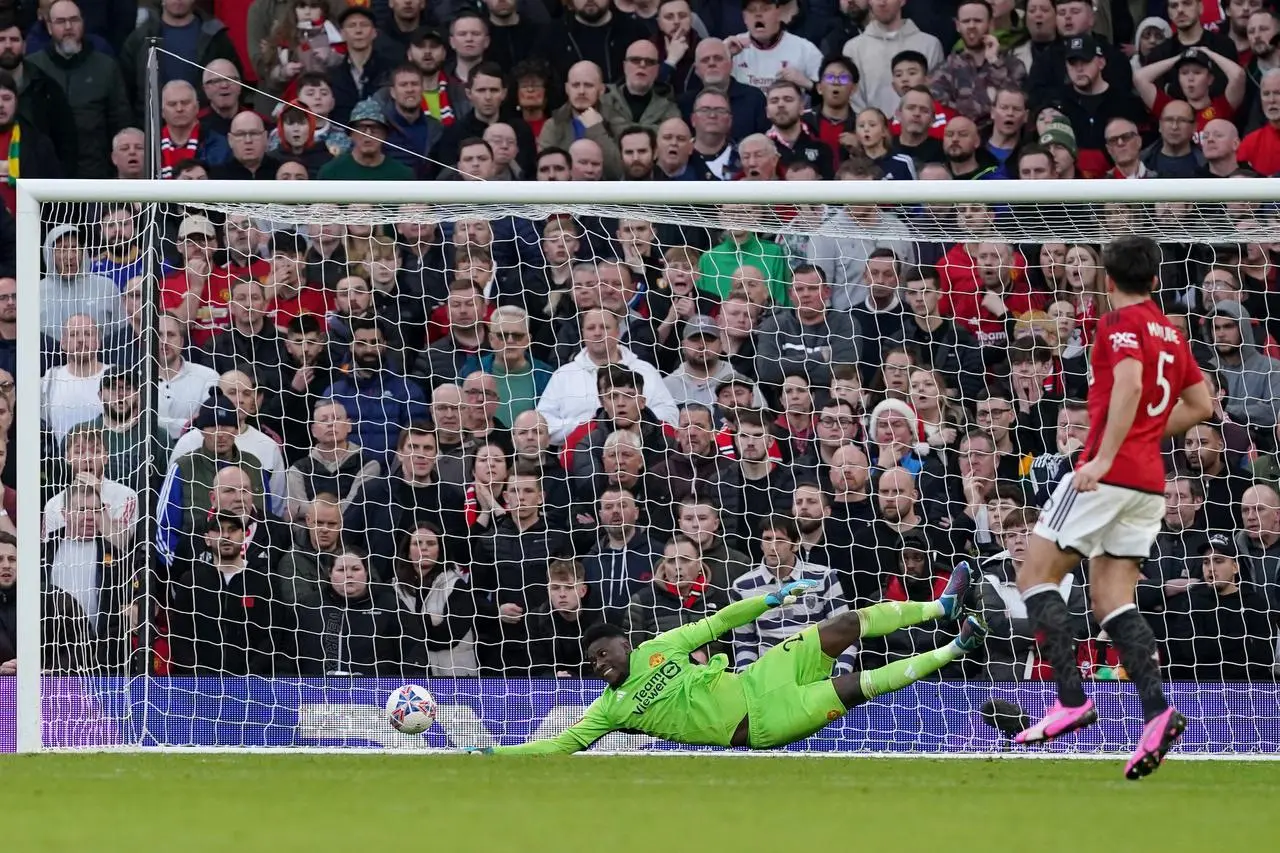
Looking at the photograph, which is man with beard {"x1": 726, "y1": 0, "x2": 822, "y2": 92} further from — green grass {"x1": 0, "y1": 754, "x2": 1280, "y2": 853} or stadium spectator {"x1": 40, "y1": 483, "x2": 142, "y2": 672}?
green grass {"x1": 0, "y1": 754, "x2": 1280, "y2": 853}

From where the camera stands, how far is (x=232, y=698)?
8930 millimetres

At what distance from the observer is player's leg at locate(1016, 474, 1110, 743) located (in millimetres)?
6609

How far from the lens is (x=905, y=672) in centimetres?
808

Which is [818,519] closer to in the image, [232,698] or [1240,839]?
[232,698]

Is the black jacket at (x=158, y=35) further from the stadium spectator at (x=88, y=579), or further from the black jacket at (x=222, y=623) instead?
the black jacket at (x=222, y=623)

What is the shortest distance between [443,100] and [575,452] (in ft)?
10.5

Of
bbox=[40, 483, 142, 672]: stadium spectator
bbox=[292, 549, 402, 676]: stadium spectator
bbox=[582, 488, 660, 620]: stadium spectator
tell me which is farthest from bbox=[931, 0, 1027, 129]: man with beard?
bbox=[40, 483, 142, 672]: stadium spectator

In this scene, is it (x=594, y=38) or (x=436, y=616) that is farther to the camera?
(x=594, y=38)

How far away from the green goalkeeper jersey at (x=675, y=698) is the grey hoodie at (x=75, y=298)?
3.33m

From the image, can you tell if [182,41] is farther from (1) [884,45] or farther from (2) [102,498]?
(1) [884,45]

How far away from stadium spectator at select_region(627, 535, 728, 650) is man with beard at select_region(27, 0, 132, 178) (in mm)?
4770

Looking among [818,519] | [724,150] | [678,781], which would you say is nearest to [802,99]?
[724,150]

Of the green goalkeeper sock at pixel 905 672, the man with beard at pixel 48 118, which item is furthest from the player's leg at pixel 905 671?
the man with beard at pixel 48 118

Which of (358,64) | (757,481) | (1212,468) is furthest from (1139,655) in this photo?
(358,64)
